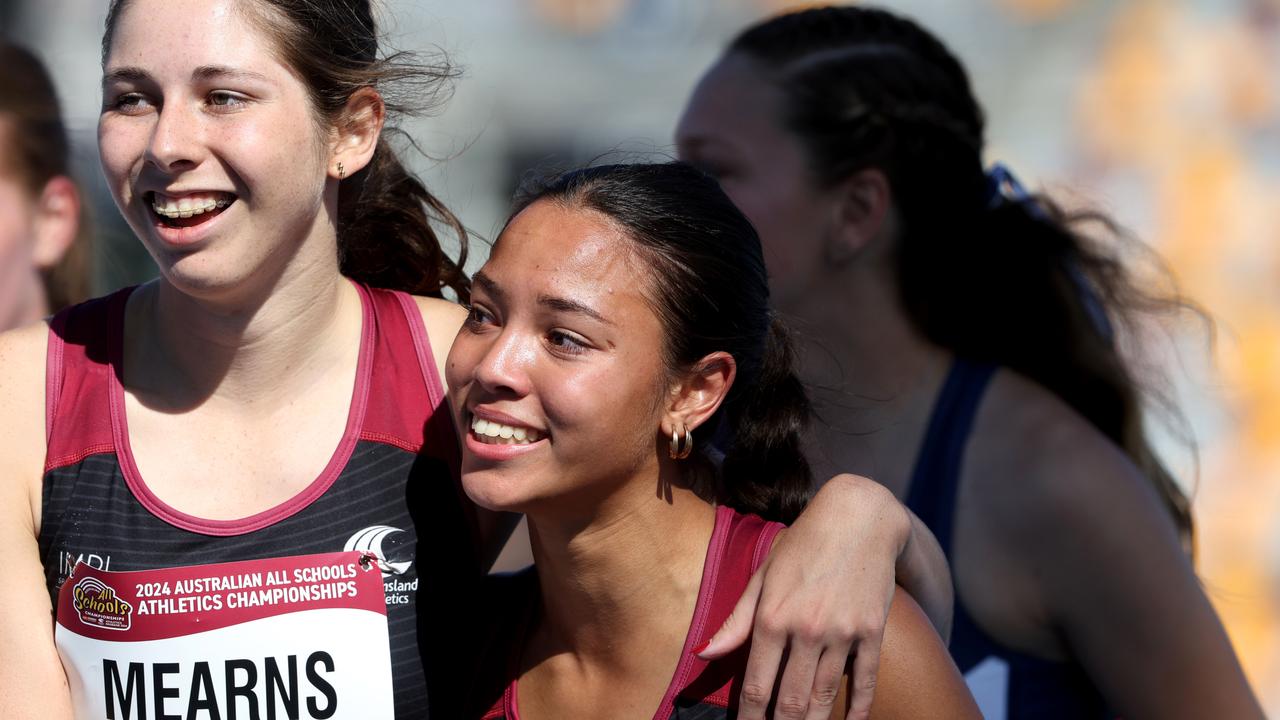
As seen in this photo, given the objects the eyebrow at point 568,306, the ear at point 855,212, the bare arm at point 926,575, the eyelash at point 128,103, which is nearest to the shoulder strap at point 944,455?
the ear at point 855,212

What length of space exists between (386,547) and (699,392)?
1.57 feet

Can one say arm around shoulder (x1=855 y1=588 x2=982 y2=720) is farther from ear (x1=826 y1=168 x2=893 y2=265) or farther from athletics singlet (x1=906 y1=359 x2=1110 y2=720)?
ear (x1=826 y1=168 x2=893 y2=265)

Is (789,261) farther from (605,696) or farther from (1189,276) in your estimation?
(1189,276)

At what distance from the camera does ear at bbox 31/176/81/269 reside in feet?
9.26

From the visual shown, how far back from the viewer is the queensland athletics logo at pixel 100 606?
5.73 ft

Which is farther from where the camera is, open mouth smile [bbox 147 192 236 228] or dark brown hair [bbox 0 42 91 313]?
dark brown hair [bbox 0 42 91 313]

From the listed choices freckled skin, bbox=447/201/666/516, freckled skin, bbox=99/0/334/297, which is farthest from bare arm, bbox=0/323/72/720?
freckled skin, bbox=447/201/666/516

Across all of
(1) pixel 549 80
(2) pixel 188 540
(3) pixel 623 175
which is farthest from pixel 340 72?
(1) pixel 549 80

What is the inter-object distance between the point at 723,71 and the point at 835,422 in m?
0.79

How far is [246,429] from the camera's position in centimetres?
193

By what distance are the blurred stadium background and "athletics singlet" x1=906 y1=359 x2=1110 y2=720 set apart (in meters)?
4.20

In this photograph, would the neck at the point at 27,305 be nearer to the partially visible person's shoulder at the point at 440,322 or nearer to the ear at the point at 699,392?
the partially visible person's shoulder at the point at 440,322

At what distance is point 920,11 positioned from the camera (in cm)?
737

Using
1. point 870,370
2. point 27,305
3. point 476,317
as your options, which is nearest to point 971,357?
point 870,370
